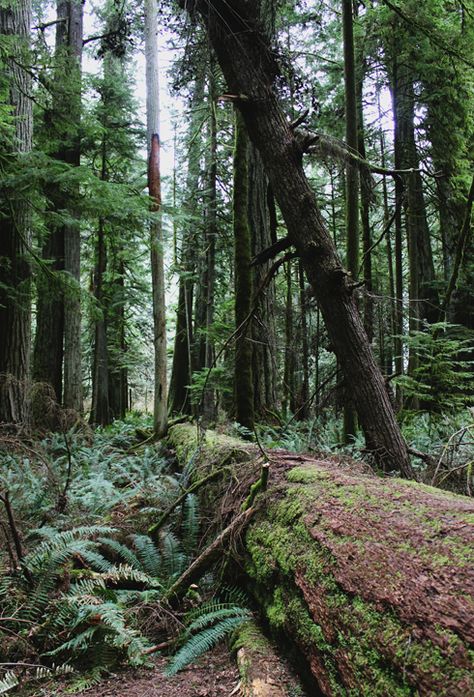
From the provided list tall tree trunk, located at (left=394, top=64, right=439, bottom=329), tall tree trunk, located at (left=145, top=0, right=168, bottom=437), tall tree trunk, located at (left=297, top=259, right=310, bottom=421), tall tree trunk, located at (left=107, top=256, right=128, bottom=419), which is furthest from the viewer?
tall tree trunk, located at (left=107, top=256, right=128, bottom=419)

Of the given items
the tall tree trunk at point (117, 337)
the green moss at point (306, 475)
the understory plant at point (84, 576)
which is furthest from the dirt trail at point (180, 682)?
the tall tree trunk at point (117, 337)

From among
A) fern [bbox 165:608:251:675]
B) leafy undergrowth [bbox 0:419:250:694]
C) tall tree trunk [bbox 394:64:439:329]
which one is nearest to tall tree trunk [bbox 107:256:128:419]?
tall tree trunk [bbox 394:64:439:329]

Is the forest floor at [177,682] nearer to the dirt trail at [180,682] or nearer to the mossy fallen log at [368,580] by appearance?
the dirt trail at [180,682]

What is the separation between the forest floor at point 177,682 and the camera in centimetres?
242

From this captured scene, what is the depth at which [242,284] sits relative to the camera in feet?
24.6

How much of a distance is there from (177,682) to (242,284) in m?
5.80

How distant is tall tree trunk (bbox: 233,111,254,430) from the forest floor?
4215 millimetres

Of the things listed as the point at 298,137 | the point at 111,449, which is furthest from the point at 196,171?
the point at 298,137

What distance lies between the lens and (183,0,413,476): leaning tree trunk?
14.6 feet

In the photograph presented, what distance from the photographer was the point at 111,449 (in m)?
9.55

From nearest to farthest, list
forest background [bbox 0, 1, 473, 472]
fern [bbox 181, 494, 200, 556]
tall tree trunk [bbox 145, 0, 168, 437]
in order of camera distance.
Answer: fern [bbox 181, 494, 200, 556], forest background [bbox 0, 1, 473, 472], tall tree trunk [bbox 145, 0, 168, 437]

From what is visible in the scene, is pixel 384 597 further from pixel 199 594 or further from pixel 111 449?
pixel 111 449

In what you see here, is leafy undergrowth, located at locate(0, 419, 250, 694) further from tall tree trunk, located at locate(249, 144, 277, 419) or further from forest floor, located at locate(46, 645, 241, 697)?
tall tree trunk, located at locate(249, 144, 277, 419)

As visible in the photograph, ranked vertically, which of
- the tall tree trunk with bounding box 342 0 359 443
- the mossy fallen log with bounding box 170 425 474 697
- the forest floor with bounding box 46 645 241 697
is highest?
the tall tree trunk with bounding box 342 0 359 443
